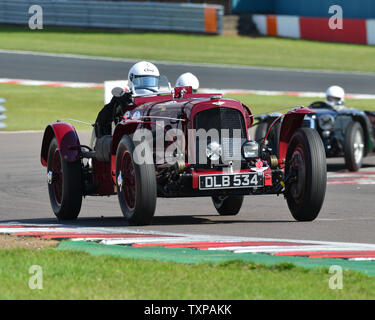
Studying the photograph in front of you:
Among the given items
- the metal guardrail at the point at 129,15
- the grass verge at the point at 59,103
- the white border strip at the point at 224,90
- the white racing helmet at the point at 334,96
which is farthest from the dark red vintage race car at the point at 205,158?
the metal guardrail at the point at 129,15

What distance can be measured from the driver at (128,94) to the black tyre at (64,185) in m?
0.59

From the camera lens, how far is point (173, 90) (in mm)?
11305

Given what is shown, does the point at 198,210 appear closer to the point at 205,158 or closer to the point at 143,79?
the point at 143,79

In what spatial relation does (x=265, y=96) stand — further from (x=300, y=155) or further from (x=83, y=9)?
(x=300, y=155)

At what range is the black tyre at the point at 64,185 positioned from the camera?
10738 mm

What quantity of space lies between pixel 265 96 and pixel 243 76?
3.54 m

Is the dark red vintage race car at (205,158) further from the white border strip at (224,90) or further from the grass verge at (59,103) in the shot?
the white border strip at (224,90)

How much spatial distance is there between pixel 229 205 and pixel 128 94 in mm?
1792

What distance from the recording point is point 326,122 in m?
17.1

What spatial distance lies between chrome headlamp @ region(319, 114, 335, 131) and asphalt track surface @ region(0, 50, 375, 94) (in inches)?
494

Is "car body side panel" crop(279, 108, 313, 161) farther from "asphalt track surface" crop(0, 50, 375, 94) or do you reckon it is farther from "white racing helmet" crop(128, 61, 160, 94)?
"asphalt track surface" crop(0, 50, 375, 94)

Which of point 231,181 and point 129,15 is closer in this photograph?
point 231,181

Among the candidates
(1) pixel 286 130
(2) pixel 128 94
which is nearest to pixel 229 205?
(1) pixel 286 130
